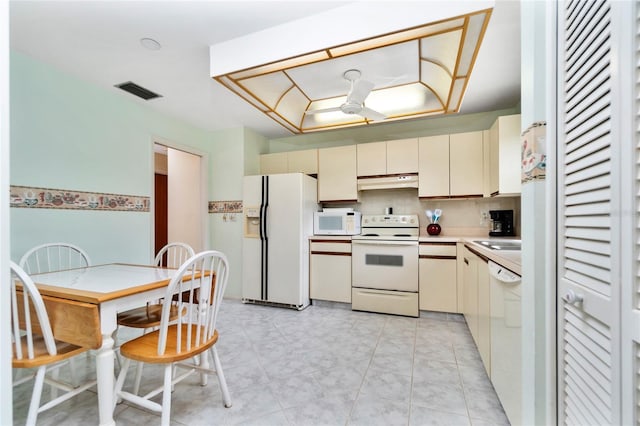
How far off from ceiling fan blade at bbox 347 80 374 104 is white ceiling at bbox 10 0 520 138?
50 centimetres

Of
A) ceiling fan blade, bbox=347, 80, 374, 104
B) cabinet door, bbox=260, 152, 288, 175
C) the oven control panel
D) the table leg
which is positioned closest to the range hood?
the oven control panel

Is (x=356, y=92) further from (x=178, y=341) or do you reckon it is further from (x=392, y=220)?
(x=178, y=341)

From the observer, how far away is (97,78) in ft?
8.82

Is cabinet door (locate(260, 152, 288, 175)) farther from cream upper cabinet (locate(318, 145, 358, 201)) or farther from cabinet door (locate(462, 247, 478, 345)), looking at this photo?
cabinet door (locate(462, 247, 478, 345))

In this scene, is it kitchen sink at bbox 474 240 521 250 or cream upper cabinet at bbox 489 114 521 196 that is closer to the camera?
kitchen sink at bbox 474 240 521 250

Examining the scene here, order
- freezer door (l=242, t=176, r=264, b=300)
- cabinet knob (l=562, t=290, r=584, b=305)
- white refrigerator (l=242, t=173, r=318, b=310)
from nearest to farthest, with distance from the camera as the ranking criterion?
cabinet knob (l=562, t=290, r=584, b=305) → white refrigerator (l=242, t=173, r=318, b=310) → freezer door (l=242, t=176, r=264, b=300)

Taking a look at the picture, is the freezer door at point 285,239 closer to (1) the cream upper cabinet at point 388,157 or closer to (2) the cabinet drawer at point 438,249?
(1) the cream upper cabinet at point 388,157

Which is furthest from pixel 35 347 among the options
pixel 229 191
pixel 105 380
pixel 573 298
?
pixel 229 191

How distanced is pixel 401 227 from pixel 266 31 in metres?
2.53

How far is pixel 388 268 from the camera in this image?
3.29m

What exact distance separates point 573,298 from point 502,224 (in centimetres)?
271

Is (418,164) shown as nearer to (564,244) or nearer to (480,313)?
(480,313)

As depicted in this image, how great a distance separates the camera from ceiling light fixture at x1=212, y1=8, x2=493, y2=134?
1808mm

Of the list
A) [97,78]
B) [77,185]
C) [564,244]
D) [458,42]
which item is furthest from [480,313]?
[97,78]
